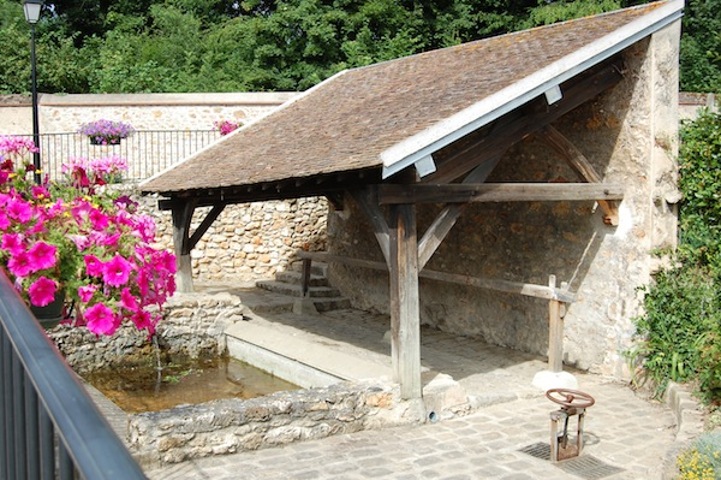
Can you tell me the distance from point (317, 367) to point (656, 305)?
Result: 11.0 feet

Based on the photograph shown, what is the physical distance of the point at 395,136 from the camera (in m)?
6.03

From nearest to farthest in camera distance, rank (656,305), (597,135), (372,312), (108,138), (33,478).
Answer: (33,478), (656,305), (597,135), (372,312), (108,138)

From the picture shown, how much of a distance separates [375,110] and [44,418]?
6786mm

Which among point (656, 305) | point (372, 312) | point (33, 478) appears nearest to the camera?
point (33, 478)

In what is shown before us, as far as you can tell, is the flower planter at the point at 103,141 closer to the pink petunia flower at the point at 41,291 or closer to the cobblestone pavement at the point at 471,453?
the cobblestone pavement at the point at 471,453

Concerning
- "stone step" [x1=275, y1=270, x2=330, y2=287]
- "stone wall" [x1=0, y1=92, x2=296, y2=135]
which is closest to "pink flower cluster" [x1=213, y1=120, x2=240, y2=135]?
"stone wall" [x1=0, y1=92, x2=296, y2=135]

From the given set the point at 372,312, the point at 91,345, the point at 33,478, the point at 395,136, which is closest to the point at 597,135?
the point at 395,136

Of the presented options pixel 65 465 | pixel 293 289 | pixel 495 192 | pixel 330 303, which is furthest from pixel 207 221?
pixel 65 465

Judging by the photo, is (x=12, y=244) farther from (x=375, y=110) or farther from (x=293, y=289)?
(x=293, y=289)

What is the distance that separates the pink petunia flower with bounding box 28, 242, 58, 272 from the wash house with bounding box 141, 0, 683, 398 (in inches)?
131

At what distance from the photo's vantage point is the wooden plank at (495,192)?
6.06 m

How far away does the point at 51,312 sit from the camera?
2.74 m

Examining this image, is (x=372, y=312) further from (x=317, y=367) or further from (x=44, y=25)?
(x=44, y=25)

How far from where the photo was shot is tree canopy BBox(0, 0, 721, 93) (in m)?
17.3
